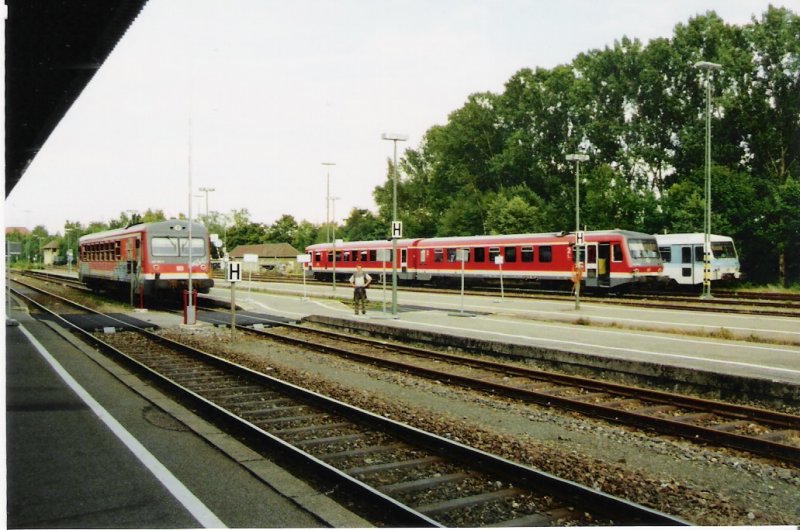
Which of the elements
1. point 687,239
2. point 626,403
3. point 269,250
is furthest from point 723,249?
point 269,250

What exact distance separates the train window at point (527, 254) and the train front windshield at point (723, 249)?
27.2 feet

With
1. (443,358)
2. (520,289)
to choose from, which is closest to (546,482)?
(443,358)

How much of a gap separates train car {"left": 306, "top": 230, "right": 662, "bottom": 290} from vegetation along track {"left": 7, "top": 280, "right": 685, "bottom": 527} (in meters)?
13.0

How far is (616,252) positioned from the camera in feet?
98.0

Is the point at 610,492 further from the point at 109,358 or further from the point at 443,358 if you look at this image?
the point at 109,358

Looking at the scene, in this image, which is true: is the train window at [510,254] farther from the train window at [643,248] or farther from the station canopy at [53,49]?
the station canopy at [53,49]

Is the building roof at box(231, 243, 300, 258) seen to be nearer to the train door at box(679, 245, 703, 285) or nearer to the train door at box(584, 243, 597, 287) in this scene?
the train door at box(584, 243, 597, 287)

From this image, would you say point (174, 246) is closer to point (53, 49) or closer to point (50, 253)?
point (53, 49)

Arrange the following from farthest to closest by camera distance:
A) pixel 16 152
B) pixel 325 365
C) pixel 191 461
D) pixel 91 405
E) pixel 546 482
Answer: pixel 325 365 → pixel 16 152 → pixel 91 405 → pixel 191 461 → pixel 546 482

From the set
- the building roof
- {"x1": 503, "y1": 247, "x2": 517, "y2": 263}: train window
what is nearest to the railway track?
{"x1": 503, "y1": 247, "x2": 517, "y2": 263}: train window

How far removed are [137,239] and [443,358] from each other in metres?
16.8

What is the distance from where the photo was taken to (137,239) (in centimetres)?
2623

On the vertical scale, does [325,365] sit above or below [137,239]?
below

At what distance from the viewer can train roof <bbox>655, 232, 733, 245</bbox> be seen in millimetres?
31500
